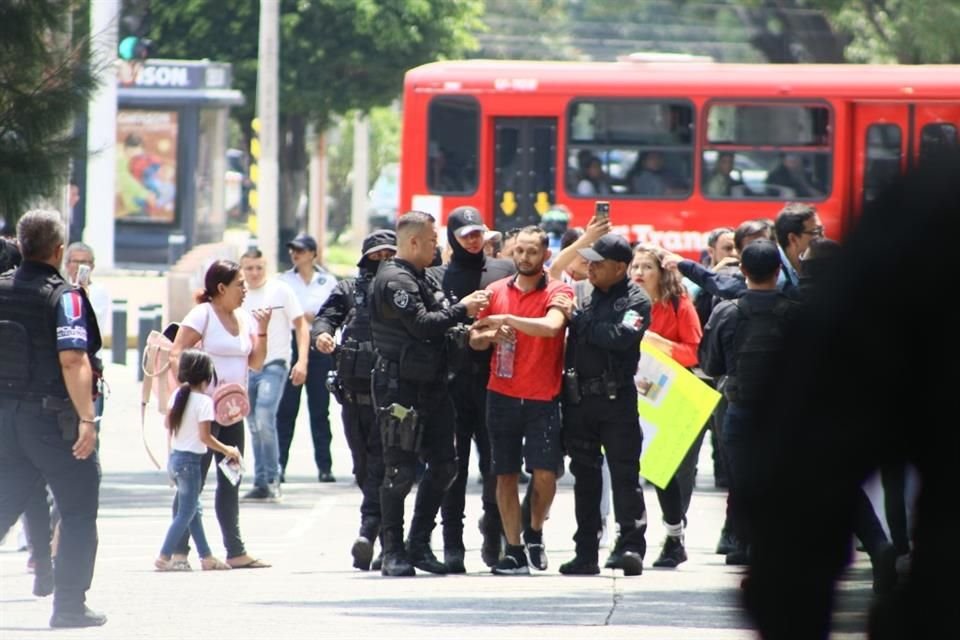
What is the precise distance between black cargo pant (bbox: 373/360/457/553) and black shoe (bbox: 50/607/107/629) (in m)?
1.83

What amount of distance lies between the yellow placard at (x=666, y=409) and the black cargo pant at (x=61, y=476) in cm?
306

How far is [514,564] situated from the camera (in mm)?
9297

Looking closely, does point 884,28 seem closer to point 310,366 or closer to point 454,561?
point 310,366

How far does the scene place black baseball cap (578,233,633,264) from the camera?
29.8 feet

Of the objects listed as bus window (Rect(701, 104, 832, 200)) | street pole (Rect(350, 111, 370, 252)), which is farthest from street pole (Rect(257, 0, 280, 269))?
street pole (Rect(350, 111, 370, 252))

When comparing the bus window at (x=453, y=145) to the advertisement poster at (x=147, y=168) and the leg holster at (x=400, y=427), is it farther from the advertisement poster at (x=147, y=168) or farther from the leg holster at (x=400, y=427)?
the leg holster at (x=400, y=427)

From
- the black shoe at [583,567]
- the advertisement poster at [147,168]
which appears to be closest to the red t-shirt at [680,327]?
the black shoe at [583,567]

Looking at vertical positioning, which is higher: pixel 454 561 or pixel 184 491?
pixel 184 491

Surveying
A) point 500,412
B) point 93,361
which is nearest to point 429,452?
point 500,412

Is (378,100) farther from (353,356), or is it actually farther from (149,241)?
(353,356)

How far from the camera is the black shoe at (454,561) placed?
9.43m

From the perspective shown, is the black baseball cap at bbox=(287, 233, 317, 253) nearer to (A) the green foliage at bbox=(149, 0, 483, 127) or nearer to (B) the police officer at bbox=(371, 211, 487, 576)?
(B) the police officer at bbox=(371, 211, 487, 576)

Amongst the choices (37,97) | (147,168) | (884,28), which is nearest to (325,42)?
(147,168)

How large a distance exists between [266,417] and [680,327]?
3.41m
